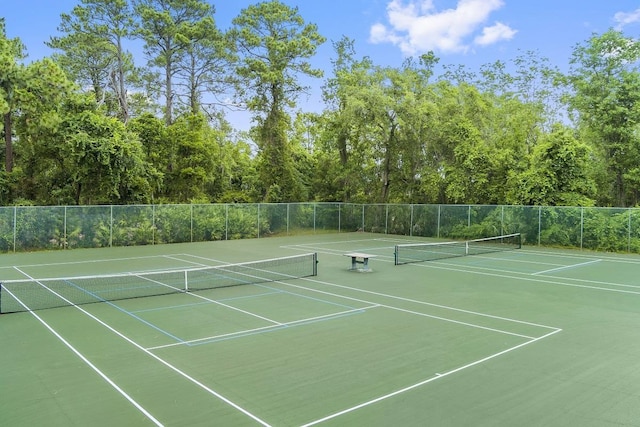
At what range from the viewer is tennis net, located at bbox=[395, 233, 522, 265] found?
18.4 metres

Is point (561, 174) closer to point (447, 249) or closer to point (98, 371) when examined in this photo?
point (447, 249)

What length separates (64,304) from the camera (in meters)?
10.3

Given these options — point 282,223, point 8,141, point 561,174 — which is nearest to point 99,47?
point 8,141

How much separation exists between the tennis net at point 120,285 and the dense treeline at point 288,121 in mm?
12628

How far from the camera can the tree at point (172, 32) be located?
35.0 meters

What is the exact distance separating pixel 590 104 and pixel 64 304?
99.9 ft

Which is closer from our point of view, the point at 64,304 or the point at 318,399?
the point at 318,399

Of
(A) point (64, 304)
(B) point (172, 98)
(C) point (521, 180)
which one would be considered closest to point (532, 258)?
(C) point (521, 180)

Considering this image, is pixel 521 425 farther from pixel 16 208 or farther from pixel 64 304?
pixel 16 208

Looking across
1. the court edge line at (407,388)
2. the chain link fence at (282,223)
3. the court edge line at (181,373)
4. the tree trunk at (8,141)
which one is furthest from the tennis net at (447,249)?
the tree trunk at (8,141)

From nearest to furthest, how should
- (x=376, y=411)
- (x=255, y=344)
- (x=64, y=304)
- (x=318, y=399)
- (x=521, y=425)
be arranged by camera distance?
1. (x=521, y=425)
2. (x=376, y=411)
3. (x=318, y=399)
4. (x=255, y=344)
5. (x=64, y=304)

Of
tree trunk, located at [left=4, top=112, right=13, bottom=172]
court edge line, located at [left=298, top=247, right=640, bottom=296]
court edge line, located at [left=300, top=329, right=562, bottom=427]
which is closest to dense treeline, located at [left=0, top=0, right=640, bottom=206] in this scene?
tree trunk, located at [left=4, top=112, right=13, bottom=172]

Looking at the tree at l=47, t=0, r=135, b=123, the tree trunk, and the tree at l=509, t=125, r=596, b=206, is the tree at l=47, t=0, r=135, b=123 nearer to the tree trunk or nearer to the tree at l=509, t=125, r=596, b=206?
the tree trunk

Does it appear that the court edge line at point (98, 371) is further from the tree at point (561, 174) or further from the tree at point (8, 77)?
the tree at point (561, 174)
